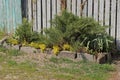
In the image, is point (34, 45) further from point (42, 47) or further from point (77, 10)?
point (77, 10)

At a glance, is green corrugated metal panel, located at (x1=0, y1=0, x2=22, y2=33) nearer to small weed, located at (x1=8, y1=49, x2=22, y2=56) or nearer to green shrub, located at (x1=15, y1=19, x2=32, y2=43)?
green shrub, located at (x1=15, y1=19, x2=32, y2=43)

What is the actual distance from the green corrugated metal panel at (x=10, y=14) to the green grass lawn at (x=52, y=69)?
70.8 inches

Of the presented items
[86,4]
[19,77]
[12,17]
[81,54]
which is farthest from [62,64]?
[12,17]

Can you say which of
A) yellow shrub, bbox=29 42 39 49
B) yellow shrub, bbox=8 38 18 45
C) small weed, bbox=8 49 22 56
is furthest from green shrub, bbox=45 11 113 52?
yellow shrub, bbox=8 38 18 45

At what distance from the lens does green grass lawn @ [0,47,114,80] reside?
8.60m

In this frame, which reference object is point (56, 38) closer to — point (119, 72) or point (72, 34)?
point (72, 34)

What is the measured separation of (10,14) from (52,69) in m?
3.12

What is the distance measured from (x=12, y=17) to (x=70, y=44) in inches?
93.2

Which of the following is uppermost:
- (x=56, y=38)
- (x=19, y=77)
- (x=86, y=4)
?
(x=86, y=4)

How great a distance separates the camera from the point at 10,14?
11.6 meters

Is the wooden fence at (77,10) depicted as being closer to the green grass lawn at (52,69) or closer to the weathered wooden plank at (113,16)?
the weathered wooden plank at (113,16)

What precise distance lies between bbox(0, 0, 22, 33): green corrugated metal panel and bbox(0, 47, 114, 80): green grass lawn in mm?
1799

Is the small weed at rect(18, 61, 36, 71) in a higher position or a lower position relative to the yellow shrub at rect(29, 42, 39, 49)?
lower

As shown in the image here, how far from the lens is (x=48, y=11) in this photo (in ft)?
36.2
